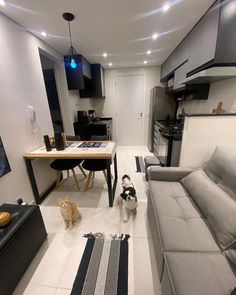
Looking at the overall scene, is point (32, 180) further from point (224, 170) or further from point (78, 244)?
point (224, 170)

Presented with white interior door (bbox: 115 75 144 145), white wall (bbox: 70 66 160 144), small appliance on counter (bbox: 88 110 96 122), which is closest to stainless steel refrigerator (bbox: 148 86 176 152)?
white wall (bbox: 70 66 160 144)

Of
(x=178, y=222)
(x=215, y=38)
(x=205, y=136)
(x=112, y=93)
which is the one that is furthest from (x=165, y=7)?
(x=112, y=93)

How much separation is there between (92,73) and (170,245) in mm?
4022

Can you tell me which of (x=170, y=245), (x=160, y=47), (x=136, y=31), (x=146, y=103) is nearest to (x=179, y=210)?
(x=170, y=245)

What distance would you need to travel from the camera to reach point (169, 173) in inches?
70.1

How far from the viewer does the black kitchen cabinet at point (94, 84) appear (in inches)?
150

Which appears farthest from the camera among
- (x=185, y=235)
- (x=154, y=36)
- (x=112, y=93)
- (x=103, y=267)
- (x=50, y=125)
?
(x=112, y=93)

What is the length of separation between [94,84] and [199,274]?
13.4 ft

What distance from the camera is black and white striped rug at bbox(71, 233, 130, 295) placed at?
1.18 metres

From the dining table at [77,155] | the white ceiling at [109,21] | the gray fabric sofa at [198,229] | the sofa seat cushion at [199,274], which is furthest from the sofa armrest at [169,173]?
the white ceiling at [109,21]

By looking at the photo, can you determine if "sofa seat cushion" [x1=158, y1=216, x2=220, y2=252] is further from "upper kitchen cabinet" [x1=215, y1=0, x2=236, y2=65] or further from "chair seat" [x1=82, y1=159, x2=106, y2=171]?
"upper kitchen cabinet" [x1=215, y1=0, x2=236, y2=65]

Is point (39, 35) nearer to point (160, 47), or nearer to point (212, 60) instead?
point (160, 47)

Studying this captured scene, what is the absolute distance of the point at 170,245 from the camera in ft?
3.39

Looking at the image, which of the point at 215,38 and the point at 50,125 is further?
the point at 50,125
